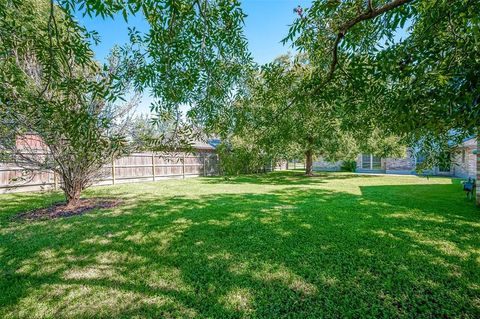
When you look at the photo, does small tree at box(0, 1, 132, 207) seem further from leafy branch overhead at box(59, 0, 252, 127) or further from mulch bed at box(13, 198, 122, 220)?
mulch bed at box(13, 198, 122, 220)

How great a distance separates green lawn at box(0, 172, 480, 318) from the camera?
100 inches

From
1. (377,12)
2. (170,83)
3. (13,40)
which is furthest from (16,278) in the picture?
(377,12)

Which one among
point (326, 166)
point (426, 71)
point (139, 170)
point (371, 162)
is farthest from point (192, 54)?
point (326, 166)

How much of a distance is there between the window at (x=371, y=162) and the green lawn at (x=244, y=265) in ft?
52.8

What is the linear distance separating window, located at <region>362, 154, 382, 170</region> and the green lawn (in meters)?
16.1

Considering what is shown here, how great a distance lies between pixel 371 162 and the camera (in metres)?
21.2

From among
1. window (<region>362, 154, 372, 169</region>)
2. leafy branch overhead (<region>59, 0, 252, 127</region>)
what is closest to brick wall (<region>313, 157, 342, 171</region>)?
window (<region>362, 154, 372, 169</region>)

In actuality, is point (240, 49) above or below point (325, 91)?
above

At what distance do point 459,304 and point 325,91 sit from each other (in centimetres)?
258

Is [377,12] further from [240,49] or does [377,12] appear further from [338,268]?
[338,268]

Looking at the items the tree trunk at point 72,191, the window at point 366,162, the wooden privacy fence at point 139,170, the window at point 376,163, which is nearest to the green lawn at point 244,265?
the tree trunk at point 72,191

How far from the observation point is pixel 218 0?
2.68 m

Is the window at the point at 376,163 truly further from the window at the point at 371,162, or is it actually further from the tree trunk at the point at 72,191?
the tree trunk at the point at 72,191

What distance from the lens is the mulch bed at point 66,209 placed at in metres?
6.00
